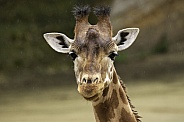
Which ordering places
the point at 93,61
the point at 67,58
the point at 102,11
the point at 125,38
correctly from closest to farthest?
1. the point at 93,61
2. the point at 102,11
3. the point at 125,38
4. the point at 67,58

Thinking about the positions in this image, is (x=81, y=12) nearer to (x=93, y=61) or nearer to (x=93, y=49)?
(x=93, y=49)

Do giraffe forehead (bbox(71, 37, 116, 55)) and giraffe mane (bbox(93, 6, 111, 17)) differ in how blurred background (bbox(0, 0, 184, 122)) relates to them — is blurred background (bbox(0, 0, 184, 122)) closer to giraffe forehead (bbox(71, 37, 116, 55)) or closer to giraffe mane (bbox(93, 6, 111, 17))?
giraffe mane (bbox(93, 6, 111, 17))

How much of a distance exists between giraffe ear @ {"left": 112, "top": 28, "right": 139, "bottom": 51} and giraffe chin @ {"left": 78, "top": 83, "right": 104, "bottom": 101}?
0.60 meters

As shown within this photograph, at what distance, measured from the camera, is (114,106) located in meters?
4.28

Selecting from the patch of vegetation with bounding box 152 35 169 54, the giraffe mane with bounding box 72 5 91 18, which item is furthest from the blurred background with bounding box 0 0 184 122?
the giraffe mane with bounding box 72 5 91 18

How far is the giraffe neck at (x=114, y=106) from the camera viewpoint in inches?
165

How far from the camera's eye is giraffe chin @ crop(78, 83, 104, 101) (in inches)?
147

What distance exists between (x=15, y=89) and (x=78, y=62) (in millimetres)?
6561

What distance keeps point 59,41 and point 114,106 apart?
2.22ft

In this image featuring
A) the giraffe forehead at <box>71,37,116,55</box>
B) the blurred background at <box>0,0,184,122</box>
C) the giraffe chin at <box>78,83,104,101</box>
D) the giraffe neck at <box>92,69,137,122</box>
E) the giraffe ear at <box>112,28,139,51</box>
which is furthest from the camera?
the blurred background at <box>0,0,184,122</box>

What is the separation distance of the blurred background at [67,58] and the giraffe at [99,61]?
498 cm

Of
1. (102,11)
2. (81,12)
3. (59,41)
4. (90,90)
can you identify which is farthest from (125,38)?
(90,90)

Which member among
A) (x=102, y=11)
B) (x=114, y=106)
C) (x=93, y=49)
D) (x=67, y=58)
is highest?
(x=102, y=11)

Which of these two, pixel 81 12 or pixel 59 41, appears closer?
pixel 81 12
